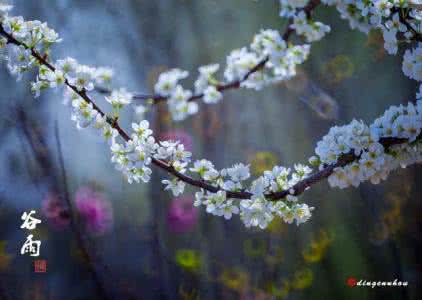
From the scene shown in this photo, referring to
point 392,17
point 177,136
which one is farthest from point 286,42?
point 177,136

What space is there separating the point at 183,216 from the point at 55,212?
594 millimetres

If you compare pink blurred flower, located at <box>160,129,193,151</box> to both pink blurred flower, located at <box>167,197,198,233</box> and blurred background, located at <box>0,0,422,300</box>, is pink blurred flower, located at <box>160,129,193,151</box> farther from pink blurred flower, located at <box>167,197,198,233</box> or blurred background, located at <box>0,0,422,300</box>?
pink blurred flower, located at <box>167,197,198,233</box>

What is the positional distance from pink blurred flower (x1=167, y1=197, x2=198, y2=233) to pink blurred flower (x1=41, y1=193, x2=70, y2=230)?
0.48 m

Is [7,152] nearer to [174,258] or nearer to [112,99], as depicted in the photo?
[174,258]

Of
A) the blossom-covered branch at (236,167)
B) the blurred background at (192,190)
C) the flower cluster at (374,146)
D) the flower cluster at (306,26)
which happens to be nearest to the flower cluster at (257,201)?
the blossom-covered branch at (236,167)

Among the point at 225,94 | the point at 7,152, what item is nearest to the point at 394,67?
the point at 225,94

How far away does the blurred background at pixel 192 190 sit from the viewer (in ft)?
6.55

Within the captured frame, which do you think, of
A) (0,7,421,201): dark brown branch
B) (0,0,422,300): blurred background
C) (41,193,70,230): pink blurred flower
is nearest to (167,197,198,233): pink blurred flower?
(0,0,422,300): blurred background

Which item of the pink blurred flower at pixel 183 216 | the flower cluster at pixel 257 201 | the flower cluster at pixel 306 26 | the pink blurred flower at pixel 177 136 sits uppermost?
the pink blurred flower at pixel 177 136

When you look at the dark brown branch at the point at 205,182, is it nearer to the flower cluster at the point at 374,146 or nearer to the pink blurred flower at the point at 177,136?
the flower cluster at the point at 374,146

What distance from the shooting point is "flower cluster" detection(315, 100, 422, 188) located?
0.78m

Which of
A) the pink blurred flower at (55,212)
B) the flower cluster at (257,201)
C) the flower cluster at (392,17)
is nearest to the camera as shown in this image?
the flower cluster at (392,17)

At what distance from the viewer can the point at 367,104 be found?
2.02 metres

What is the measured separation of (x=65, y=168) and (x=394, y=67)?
1619 mm
